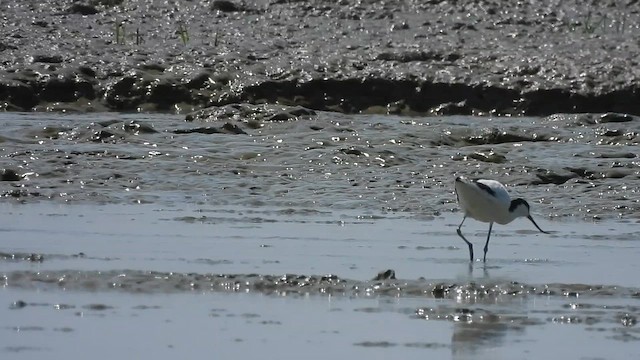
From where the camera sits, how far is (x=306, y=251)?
8.55 meters

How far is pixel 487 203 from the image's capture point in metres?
9.59

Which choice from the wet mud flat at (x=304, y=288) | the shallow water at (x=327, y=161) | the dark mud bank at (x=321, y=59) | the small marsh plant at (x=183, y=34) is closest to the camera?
the wet mud flat at (x=304, y=288)

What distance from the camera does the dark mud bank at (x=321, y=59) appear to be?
16.2m

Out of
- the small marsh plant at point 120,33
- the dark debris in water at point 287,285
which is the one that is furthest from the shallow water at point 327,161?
the dark debris in water at point 287,285

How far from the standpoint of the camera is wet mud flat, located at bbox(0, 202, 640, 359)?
5.95 meters

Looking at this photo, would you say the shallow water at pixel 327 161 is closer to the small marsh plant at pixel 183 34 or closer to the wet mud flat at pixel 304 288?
the wet mud flat at pixel 304 288

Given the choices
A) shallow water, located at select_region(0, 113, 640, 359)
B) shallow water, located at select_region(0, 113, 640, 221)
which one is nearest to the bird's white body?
shallow water, located at select_region(0, 113, 640, 359)

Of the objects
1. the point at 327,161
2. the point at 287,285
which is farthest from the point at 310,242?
the point at 327,161

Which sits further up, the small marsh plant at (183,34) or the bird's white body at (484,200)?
the small marsh plant at (183,34)

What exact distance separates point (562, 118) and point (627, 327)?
865 cm

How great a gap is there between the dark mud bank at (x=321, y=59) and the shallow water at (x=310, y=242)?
1.12 m

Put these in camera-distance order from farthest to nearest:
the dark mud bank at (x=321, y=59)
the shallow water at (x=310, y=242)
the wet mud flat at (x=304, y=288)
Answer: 1. the dark mud bank at (x=321, y=59)
2. the shallow water at (x=310, y=242)
3. the wet mud flat at (x=304, y=288)

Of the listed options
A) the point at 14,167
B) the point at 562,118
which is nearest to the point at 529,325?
the point at 14,167

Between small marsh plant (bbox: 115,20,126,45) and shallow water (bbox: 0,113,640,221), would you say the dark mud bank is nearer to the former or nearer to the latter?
small marsh plant (bbox: 115,20,126,45)
